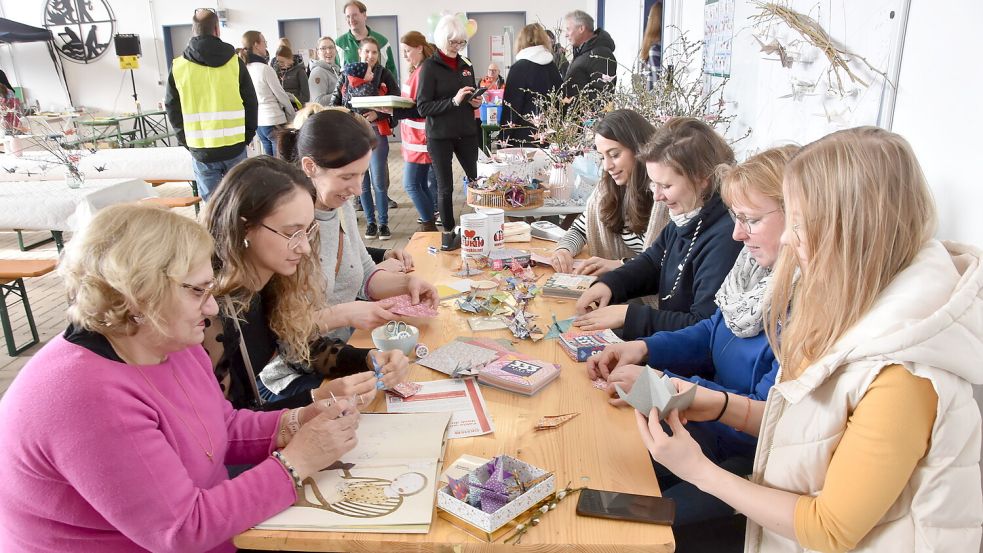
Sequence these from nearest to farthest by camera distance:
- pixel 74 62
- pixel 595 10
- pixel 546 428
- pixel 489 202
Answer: pixel 546 428, pixel 489 202, pixel 595 10, pixel 74 62

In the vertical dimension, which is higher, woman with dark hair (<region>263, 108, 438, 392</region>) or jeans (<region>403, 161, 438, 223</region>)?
woman with dark hair (<region>263, 108, 438, 392</region>)

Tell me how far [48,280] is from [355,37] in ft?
11.0

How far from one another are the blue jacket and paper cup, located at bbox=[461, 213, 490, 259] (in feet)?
2.86

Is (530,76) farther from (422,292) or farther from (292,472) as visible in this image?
(292,472)

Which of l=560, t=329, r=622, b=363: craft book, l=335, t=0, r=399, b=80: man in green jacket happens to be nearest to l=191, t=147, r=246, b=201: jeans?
l=335, t=0, r=399, b=80: man in green jacket

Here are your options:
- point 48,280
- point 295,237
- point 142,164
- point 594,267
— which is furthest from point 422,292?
point 142,164

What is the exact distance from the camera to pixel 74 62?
37.8 feet

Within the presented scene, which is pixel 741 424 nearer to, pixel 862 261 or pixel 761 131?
pixel 862 261

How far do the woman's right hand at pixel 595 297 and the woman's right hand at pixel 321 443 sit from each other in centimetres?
101

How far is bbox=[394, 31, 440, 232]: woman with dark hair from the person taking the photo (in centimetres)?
557

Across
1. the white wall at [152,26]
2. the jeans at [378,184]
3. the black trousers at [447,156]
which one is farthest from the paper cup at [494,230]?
the white wall at [152,26]

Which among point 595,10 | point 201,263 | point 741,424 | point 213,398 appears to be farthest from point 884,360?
point 595,10

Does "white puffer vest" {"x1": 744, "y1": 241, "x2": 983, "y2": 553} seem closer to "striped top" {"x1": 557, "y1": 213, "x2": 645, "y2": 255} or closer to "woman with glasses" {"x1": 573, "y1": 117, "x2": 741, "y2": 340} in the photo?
"woman with glasses" {"x1": 573, "y1": 117, "x2": 741, "y2": 340}

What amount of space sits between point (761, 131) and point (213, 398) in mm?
2782
